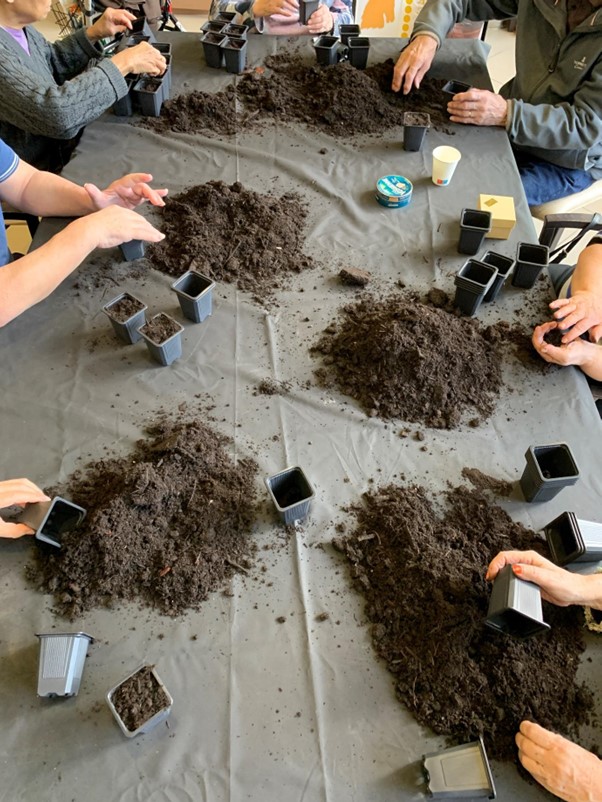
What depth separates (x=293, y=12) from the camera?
232cm

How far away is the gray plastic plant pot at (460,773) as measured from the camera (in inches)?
33.8

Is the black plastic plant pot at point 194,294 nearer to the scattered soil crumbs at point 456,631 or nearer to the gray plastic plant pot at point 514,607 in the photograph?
the scattered soil crumbs at point 456,631

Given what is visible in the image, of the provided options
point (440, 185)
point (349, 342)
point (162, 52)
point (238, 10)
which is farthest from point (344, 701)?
point (238, 10)

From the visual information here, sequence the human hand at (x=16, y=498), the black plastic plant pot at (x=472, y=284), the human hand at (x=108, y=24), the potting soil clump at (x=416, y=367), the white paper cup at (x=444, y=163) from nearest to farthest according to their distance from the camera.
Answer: the human hand at (x=16, y=498) → the potting soil clump at (x=416, y=367) → the black plastic plant pot at (x=472, y=284) → the white paper cup at (x=444, y=163) → the human hand at (x=108, y=24)

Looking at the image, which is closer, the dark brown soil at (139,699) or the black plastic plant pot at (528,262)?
the dark brown soil at (139,699)

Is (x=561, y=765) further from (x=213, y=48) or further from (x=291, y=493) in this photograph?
(x=213, y=48)

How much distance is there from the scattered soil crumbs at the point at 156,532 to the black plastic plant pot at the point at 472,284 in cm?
72

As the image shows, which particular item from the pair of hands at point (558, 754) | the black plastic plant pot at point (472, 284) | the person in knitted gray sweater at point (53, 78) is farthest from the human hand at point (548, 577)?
the person in knitted gray sweater at point (53, 78)

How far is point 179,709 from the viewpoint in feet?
3.14

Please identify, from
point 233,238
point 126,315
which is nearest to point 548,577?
point 126,315

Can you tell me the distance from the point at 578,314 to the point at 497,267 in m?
0.25

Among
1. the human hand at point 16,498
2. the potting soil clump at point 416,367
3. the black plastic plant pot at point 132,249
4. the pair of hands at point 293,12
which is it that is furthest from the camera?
the pair of hands at point 293,12

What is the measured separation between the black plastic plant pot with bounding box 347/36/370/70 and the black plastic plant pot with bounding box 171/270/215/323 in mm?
1243

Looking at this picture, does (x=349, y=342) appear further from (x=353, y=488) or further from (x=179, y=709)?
(x=179, y=709)
